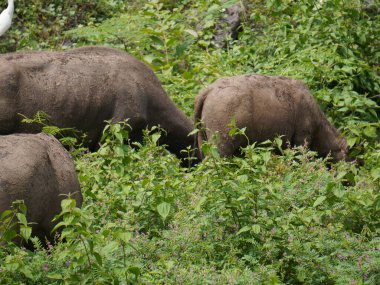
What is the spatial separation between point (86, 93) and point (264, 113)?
1.79 metres

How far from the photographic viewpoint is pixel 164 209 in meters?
7.79

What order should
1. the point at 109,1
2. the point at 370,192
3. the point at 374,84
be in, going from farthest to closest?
the point at 109,1 < the point at 374,84 < the point at 370,192

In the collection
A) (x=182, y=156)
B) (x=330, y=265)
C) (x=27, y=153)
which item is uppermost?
(x=27, y=153)

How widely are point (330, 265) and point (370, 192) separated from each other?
1.18m

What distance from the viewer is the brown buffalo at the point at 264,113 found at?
10555 mm

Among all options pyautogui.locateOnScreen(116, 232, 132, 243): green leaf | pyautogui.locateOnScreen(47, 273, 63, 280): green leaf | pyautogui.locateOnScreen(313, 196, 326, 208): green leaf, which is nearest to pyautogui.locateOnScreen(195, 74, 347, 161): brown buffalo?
pyautogui.locateOnScreen(313, 196, 326, 208): green leaf

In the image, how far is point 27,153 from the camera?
7.22 metres

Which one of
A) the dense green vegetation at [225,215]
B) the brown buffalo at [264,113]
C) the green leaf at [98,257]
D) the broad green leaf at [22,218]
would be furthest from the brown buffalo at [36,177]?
the brown buffalo at [264,113]

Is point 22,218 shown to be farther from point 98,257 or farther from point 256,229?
point 256,229

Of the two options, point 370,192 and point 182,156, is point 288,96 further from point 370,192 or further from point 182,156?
point 370,192

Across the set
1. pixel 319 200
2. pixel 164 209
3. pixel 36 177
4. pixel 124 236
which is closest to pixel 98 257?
pixel 124 236

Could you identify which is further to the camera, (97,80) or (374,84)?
(374,84)

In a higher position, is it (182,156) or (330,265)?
(330,265)

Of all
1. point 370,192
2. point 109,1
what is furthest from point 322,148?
point 109,1
